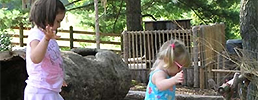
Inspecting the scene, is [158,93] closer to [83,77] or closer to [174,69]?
[174,69]

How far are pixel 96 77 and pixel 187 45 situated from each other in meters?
4.37

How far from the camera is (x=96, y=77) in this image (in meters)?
Result: 6.24

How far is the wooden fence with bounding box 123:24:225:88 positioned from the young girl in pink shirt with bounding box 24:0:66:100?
23.2ft

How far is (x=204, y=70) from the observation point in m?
10.2

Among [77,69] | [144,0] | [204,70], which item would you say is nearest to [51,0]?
[77,69]

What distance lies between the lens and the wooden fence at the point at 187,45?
10.2m

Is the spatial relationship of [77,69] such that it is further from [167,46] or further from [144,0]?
[144,0]

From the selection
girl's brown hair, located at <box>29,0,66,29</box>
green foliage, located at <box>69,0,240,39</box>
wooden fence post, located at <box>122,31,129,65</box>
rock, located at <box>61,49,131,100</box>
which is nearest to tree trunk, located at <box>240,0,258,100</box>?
rock, located at <box>61,49,131,100</box>

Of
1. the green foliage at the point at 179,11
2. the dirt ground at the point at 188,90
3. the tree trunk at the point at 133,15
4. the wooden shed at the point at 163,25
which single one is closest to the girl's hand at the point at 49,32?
the dirt ground at the point at 188,90

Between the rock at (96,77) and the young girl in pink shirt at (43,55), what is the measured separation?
2.50 m

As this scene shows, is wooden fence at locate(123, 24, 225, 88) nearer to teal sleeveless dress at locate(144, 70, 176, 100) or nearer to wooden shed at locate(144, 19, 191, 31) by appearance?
wooden shed at locate(144, 19, 191, 31)

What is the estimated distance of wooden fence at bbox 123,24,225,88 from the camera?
33.4ft

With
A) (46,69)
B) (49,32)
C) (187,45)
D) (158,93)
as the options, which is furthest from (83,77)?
(187,45)

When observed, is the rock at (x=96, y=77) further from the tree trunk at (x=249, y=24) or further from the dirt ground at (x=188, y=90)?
the dirt ground at (x=188, y=90)
